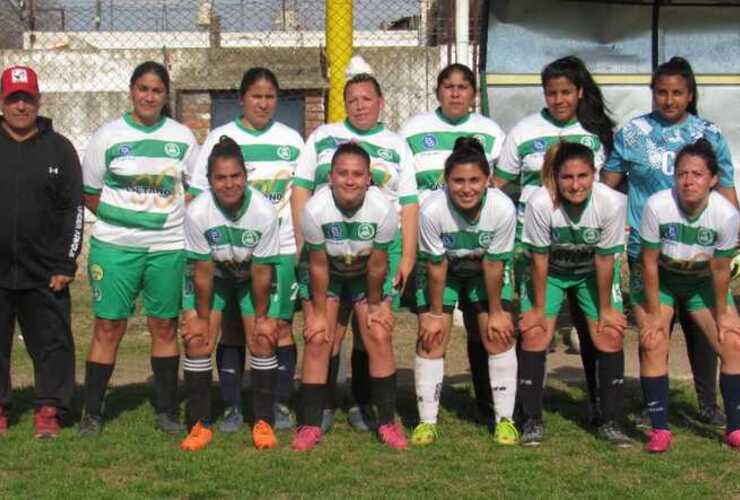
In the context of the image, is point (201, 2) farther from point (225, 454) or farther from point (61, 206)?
point (225, 454)

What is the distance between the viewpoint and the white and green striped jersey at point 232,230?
6.39 m

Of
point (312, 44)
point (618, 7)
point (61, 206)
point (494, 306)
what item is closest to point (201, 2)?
point (312, 44)

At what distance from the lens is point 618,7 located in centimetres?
1062

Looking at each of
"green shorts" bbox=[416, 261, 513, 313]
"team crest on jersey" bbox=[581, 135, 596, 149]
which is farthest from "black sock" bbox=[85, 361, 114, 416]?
"team crest on jersey" bbox=[581, 135, 596, 149]

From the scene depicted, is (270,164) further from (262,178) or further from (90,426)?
(90,426)

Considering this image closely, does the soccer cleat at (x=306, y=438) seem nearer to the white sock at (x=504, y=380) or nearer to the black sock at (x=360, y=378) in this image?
the black sock at (x=360, y=378)

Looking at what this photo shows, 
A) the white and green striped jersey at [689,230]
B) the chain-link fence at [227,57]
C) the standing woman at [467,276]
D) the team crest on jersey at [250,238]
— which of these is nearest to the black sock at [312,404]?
the standing woman at [467,276]

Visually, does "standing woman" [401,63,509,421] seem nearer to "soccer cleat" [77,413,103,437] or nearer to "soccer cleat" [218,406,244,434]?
"soccer cleat" [218,406,244,434]

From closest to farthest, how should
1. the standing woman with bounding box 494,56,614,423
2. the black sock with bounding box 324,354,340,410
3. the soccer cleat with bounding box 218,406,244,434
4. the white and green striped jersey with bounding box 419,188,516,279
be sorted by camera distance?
the white and green striped jersey with bounding box 419,188,516,279
the standing woman with bounding box 494,56,614,423
the soccer cleat with bounding box 218,406,244,434
the black sock with bounding box 324,354,340,410

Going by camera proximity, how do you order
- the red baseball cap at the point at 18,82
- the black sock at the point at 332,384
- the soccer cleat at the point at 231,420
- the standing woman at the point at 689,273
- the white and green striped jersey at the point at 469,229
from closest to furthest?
the standing woman at the point at 689,273
the white and green striped jersey at the point at 469,229
the red baseball cap at the point at 18,82
the soccer cleat at the point at 231,420
the black sock at the point at 332,384

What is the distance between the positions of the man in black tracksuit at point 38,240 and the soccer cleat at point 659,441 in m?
3.17

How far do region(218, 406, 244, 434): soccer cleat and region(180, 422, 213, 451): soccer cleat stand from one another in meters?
0.17

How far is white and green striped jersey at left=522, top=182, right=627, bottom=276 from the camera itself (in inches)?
251

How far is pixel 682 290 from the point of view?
655 cm
